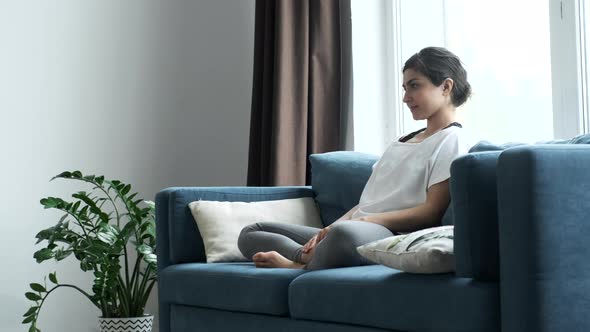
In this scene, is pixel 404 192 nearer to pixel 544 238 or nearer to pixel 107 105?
pixel 544 238

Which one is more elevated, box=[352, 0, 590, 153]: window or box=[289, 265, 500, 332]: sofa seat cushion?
box=[352, 0, 590, 153]: window

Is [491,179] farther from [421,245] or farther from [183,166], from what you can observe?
[183,166]

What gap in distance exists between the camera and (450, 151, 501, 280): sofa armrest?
1950mm

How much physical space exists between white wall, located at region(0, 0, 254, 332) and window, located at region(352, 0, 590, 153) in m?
0.78

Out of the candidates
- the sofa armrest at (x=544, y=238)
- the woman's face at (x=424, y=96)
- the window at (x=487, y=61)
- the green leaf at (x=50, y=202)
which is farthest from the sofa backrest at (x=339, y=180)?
the sofa armrest at (x=544, y=238)

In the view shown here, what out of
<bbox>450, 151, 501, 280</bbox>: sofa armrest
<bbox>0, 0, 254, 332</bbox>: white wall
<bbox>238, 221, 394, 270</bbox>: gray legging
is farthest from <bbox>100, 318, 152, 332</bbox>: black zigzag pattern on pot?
<bbox>450, 151, 501, 280</bbox>: sofa armrest

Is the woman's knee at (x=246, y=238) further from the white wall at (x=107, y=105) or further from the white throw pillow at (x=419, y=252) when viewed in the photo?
the white wall at (x=107, y=105)

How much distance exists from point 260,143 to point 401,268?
7.35ft

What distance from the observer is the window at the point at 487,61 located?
130 inches

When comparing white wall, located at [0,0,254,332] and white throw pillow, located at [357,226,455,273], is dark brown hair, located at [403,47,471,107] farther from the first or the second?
white wall, located at [0,0,254,332]

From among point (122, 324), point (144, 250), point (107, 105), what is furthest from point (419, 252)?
point (107, 105)

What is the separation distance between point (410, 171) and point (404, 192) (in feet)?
0.23

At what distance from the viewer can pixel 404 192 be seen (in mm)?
2738

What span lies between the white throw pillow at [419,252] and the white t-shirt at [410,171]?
449 millimetres
